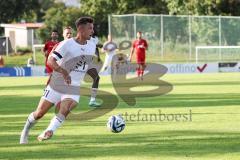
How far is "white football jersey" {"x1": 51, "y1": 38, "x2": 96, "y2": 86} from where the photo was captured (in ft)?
42.6

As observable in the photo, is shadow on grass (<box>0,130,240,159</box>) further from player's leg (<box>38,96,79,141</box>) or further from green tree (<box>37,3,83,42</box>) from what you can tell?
green tree (<box>37,3,83,42</box>)

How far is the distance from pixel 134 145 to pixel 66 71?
167 centimetres

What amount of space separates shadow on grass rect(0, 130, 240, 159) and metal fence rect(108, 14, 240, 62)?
3621 cm

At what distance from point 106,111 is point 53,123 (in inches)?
281

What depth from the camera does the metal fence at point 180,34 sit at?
166ft

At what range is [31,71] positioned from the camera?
48.2m

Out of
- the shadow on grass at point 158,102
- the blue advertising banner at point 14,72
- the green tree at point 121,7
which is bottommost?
the blue advertising banner at point 14,72

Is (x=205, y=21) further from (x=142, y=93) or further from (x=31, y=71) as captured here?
(x=142, y=93)

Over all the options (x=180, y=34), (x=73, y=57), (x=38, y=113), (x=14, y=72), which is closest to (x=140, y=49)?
(x=14, y=72)

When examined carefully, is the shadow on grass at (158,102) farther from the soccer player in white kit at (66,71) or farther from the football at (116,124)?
the soccer player in white kit at (66,71)

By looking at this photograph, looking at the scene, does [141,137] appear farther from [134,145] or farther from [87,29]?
[87,29]

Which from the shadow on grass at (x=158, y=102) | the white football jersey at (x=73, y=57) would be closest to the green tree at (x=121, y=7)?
the shadow on grass at (x=158, y=102)

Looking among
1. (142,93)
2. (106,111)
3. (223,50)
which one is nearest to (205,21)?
(223,50)

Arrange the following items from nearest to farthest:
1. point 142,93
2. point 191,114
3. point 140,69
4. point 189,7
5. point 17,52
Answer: point 191,114 → point 142,93 → point 140,69 → point 189,7 → point 17,52
